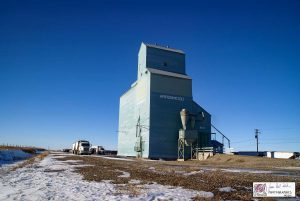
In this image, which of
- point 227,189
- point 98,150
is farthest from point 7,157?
point 98,150

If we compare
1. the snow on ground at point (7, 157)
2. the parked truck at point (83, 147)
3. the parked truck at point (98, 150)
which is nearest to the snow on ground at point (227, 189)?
the snow on ground at point (7, 157)

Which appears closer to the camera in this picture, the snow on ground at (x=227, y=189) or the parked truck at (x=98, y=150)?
the snow on ground at (x=227, y=189)

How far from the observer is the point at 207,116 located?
5553 centimetres

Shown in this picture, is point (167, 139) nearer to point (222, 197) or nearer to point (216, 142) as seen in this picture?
point (216, 142)

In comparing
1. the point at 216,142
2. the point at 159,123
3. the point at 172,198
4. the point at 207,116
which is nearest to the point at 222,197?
the point at 172,198

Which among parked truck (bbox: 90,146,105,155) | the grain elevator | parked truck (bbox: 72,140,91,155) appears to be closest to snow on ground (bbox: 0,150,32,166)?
the grain elevator

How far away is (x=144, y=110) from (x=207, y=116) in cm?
1270

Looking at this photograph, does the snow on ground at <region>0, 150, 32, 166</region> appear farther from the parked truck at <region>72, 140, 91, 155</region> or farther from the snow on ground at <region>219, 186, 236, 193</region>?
the parked truck at <region>72, 140, 91, 155</region>

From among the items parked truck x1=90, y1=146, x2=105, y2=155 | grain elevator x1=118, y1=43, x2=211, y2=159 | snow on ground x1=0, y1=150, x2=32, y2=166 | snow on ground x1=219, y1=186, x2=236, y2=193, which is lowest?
parked truck x1=90, y1=146, x2=105, y2=155

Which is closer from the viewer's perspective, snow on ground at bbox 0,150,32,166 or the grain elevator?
snow on ground at bbox 0,150,32,166

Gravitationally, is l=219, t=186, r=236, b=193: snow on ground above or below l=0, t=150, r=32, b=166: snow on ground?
above

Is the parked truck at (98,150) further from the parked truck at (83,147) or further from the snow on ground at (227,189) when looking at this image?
the snow on ground at (227,189)

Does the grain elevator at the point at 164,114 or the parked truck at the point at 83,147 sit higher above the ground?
the grain elevator at the point at 164,114

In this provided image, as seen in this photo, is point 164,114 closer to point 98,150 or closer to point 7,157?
point 7,157
